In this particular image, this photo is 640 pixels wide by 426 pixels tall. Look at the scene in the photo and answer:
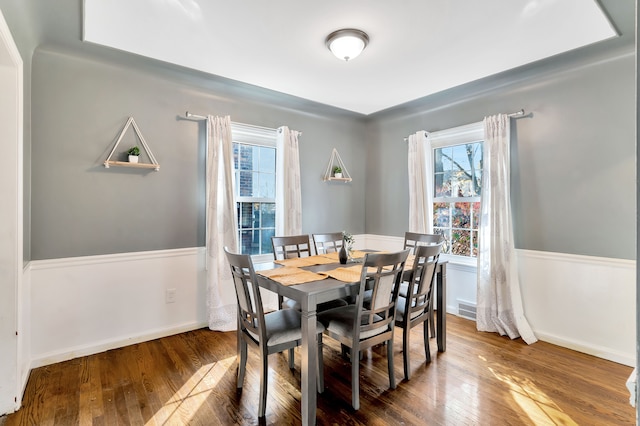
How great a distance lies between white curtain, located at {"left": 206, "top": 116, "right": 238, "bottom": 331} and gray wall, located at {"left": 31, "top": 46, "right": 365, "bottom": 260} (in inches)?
5.8

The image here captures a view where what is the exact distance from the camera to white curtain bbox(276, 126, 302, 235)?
12.4 feet

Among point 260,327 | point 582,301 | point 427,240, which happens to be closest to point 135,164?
point 260,327

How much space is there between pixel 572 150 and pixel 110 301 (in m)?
4.37

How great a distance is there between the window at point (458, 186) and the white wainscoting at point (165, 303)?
0.69m

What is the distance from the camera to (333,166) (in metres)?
4.43

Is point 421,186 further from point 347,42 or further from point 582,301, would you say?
point 347,42

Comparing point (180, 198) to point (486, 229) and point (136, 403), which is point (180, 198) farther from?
point (486, 229)

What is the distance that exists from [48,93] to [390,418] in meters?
3.47

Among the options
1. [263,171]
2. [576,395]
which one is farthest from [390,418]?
[263,171]

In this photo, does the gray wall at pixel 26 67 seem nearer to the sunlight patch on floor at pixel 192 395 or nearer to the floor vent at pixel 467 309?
the sunlight patch on floor at pixel 192 395

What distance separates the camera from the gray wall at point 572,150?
2.61m

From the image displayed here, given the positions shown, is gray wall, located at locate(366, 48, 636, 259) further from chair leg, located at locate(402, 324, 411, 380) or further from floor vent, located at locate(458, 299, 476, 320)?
chair leg, located at locate(402, 324, 411, 380)

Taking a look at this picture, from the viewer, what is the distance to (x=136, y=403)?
2.05 m

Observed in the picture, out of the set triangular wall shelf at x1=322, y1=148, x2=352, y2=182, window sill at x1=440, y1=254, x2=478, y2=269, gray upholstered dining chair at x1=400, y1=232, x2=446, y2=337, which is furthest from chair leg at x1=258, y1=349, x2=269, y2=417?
triangular wall shelf at x1=322, y1=148, x2=352, y2=182
